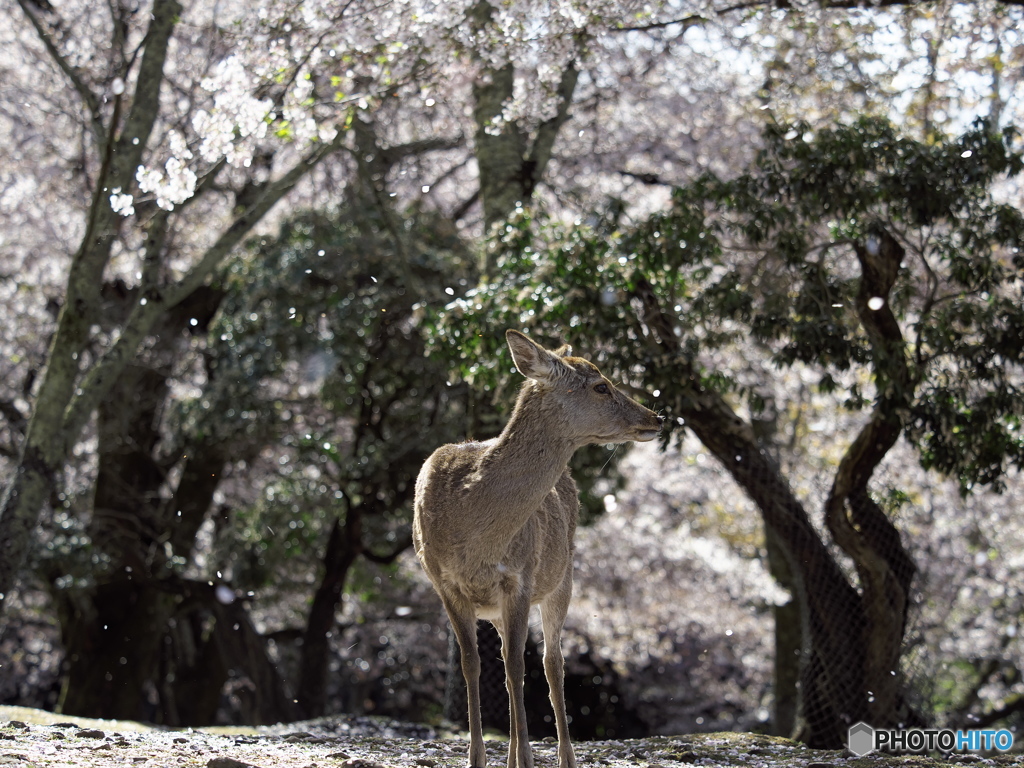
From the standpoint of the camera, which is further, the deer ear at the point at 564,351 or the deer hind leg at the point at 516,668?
the deer ear at the point at 564,351

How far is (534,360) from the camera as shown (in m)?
4.84

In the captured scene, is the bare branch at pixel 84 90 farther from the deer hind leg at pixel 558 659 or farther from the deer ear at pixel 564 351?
the deer hind leg at pixel 558 659

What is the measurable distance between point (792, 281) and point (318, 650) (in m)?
7.58

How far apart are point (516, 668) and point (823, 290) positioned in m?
4.14

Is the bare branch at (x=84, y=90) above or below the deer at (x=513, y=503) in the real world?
above

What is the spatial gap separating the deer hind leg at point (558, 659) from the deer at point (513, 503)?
0.04 ft

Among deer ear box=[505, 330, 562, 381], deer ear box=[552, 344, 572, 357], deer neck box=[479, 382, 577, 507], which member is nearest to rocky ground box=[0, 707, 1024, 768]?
deer neck box=[479, 382, 577, 507]

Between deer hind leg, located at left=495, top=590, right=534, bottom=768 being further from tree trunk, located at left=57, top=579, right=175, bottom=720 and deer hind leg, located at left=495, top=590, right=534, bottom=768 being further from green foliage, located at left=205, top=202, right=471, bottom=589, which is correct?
tree trunk, located at left=57, top=579, right=175, bottom=720

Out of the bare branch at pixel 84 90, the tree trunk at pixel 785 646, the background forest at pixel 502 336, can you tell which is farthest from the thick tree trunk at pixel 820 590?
the bare branch at pixel 84 90

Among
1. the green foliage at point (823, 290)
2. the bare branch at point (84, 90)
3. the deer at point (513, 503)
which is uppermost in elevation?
the bare branch at point (84, 90)

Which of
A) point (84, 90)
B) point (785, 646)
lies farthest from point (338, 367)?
point (785, 646)

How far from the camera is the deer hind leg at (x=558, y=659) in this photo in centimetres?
488

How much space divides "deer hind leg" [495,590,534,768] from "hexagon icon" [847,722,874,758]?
3405mm

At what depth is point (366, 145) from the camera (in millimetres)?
11219
